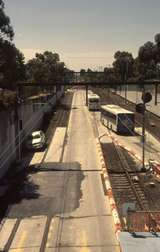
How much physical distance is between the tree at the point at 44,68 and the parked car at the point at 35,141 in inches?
1882

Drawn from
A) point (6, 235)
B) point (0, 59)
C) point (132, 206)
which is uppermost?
point (0, 59)

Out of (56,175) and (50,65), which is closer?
(56,175)

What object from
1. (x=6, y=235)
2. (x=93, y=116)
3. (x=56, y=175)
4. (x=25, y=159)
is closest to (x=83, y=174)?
(x=56, y=175)

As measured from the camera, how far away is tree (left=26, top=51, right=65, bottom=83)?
10069 centimetres

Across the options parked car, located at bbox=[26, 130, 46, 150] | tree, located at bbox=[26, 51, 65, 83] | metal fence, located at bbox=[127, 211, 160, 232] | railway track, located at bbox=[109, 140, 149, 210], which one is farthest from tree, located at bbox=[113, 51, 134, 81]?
metal fence, located at bbox=[127, 211, 160, 232]

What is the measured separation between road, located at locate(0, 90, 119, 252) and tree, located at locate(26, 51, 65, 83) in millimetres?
59197

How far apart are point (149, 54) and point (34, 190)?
3694 inches

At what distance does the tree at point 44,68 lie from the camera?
101 metres

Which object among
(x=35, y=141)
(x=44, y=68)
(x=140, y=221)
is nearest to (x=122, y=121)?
(x=35, y=141)

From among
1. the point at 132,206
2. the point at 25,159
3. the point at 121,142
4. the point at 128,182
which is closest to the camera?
the point at 132,206

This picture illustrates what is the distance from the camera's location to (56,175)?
36031mm

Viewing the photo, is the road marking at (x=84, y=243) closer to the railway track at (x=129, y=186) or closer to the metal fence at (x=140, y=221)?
the metal fence at (x=140, y=221)

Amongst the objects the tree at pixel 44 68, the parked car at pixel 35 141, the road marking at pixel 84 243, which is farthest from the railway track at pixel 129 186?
the tree at pixel 44 68

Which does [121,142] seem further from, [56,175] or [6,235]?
[6,235]
